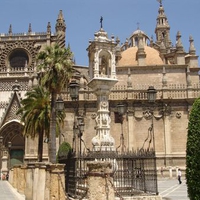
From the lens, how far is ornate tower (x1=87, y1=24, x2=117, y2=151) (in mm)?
12539

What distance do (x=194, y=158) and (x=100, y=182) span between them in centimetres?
223

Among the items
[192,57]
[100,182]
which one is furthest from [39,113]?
[192,57]

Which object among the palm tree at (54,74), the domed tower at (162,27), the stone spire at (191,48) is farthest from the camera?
the domed tower at (162,27)

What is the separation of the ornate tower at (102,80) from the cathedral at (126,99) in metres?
7.31

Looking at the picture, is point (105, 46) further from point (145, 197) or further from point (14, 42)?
point (14, 42)

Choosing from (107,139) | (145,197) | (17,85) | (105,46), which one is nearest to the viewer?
(145,197)

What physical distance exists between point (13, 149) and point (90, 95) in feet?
37.7

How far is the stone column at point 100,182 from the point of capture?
24.4 feet

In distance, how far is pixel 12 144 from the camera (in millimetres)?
34656

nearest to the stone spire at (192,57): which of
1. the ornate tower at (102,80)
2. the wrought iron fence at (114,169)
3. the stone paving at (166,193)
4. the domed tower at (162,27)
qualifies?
the domed tower at (162,27)

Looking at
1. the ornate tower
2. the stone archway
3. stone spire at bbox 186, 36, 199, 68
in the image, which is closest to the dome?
stone spire at bbox 186, 36, 199, 68

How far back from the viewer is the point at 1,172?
33188mm

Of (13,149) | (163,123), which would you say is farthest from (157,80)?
(13,149)

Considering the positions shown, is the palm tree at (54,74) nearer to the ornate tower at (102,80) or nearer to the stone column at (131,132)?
the ornate tower at (102,80)
